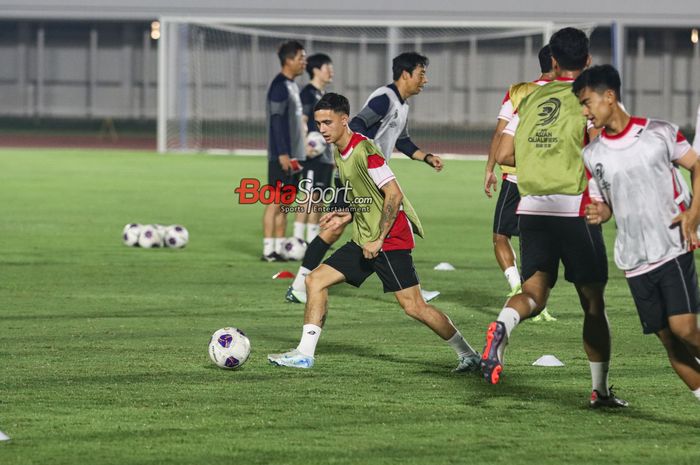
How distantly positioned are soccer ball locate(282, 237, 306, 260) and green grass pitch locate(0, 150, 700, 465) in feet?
0.96

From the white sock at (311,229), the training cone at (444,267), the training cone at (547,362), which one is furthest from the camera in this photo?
the white sock at (311,229)

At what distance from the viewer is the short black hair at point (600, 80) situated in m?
6.15

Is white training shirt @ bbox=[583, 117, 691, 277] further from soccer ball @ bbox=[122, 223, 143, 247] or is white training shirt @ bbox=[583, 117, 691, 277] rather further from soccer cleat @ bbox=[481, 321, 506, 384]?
soccer ball @ bbox=[122, 223, 143, 247]

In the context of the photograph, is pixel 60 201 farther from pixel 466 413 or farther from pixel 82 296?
pixel 466 413

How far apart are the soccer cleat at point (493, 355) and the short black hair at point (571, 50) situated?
1.70 meters

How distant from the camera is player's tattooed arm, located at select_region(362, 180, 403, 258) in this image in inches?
302

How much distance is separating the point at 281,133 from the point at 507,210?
406 centimetres

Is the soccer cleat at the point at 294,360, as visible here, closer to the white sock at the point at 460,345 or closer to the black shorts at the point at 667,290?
the white sock at the point at 460,345

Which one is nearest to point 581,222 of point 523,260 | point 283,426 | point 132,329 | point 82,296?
point 523,260

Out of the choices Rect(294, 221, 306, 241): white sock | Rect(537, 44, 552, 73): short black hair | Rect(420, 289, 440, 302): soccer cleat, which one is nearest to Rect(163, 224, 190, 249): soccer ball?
Rect(294, 221, 306, 241): white sock

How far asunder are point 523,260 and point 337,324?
115 inches

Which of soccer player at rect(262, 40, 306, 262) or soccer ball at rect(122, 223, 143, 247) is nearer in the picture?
soccer player at rect(262, 40, 306, 262)

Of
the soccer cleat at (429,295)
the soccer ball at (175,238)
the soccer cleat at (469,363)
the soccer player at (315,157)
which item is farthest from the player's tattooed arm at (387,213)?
the soccer ball at (175,238)

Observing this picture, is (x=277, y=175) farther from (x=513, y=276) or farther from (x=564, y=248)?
(x=564, y=248)
